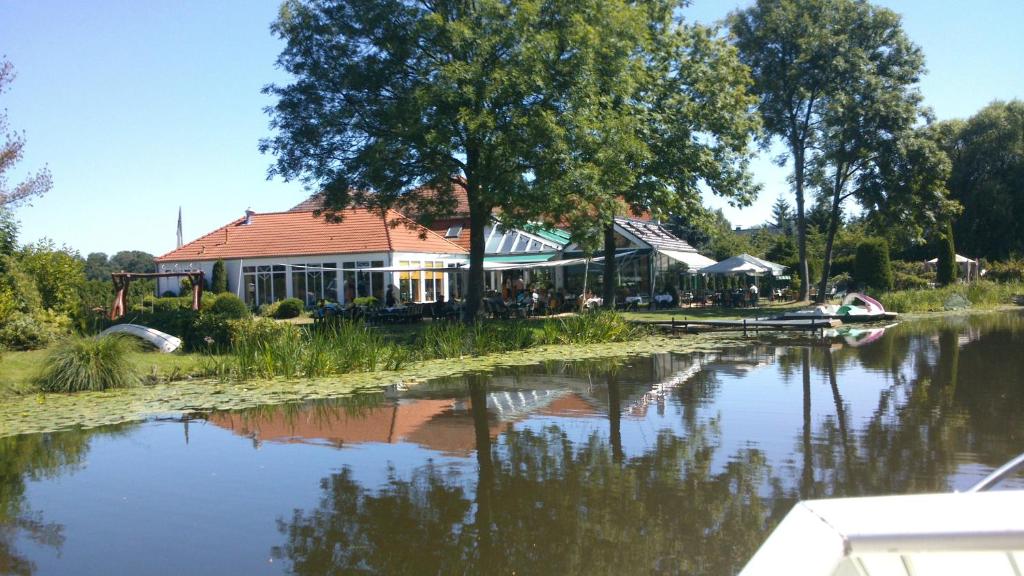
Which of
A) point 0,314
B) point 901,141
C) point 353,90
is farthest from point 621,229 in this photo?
point 0,314

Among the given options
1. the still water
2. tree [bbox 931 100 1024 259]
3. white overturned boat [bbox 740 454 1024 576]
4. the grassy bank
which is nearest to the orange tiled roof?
the grassy bank

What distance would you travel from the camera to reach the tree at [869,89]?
30.1 metres

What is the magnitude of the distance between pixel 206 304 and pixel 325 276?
7531 mm

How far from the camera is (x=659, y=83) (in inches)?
929

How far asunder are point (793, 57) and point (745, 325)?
13735 mm

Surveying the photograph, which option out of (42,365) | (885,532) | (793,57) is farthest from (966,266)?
(885,532)

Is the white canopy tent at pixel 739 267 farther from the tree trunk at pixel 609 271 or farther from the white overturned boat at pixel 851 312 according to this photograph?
the tree trunk at pixel 609 271

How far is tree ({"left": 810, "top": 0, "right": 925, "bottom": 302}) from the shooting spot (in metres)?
30.1

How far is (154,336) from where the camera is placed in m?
16.8

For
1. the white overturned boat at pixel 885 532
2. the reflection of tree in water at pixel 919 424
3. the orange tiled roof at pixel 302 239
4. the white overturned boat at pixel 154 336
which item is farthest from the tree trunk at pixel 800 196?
the white overturned boat at pixel 885 532

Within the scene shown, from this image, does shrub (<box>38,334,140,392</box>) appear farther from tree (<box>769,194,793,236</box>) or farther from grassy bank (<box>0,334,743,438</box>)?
tree (<box>769,194,793,236</box>)

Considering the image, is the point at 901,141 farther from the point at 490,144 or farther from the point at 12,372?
the point at 12,372

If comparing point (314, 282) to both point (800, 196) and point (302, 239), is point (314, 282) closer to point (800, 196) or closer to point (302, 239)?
point (302, 239)

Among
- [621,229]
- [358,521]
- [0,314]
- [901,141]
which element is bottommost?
[358,521]
